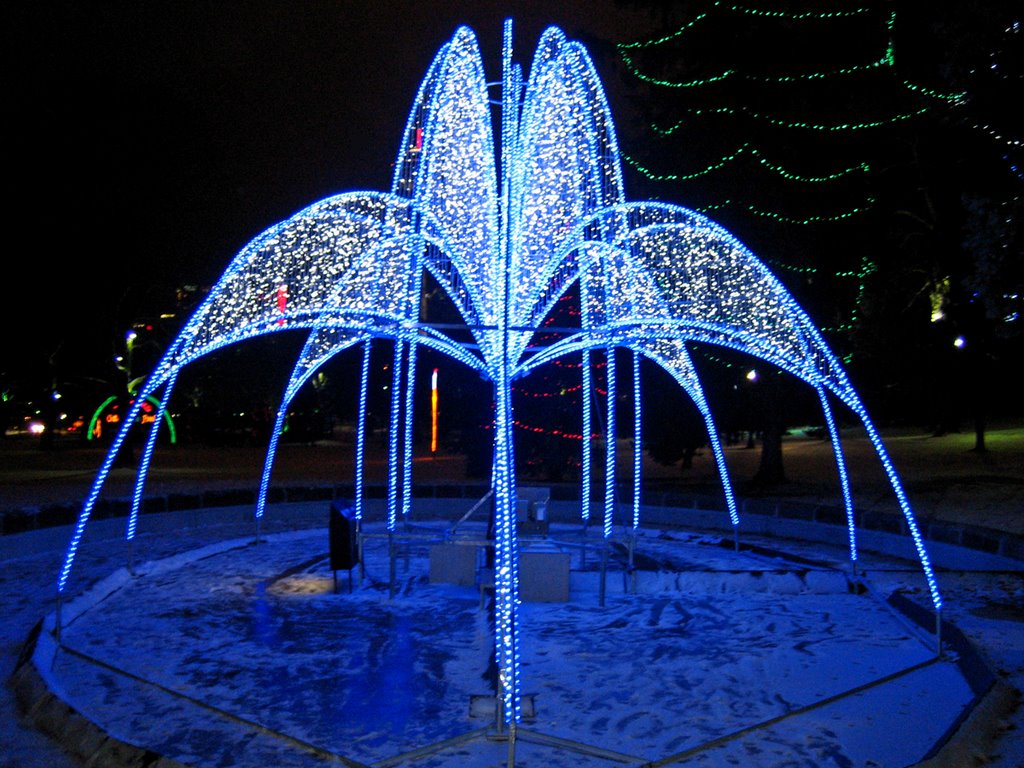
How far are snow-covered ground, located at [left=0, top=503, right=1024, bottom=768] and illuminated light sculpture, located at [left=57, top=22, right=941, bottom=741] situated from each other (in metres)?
1.35

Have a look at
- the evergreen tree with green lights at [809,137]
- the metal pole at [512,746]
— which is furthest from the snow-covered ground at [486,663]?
the evergreen tree with green lights at [809,137]

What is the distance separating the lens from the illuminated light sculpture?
1091 cm

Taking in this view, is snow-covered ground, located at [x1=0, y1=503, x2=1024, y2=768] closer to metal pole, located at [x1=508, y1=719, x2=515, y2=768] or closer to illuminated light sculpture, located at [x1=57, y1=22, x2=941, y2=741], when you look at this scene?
metal pole, located at [x1=508, y1=719, x2=515, y2=768]

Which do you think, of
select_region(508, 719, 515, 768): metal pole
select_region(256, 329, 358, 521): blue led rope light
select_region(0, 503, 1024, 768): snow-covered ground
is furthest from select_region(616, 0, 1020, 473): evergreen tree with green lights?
select_region(508, 719, 515, 768): metal pole

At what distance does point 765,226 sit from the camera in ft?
76.8

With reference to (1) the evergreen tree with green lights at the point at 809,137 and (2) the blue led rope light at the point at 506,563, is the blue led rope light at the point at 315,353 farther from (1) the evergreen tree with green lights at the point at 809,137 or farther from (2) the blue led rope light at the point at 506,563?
(1) the evergreen tree with green lights at the point at 809,137

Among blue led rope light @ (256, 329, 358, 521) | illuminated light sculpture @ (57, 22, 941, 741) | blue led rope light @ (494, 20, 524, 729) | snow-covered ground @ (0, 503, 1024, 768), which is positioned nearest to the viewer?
blue led rope light @ (494, 20, 524, 729)

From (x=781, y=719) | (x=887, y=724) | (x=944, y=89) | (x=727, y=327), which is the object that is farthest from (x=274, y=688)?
(x=944, y=89)

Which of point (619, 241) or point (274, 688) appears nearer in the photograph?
point (274, 688)

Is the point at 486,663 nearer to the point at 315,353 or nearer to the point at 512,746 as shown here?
the point at 512,746

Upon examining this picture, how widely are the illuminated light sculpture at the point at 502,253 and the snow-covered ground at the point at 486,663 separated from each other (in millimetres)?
1353

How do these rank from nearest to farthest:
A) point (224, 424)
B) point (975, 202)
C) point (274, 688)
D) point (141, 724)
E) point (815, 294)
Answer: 1. point (141, 724)
2. point (274, 688)
3. point (975, 202)
4. point (815, 294)
5. point (224, 424)

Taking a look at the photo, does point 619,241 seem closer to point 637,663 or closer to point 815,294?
point 637,663

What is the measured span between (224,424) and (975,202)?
3894 centimetres
